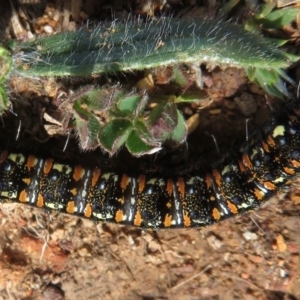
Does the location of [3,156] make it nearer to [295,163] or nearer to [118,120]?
[118,120]

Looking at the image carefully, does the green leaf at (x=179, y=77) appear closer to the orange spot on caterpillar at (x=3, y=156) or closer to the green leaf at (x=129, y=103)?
the green leaf at (x=129, y=103)

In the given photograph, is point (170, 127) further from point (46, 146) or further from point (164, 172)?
point (46, 146)

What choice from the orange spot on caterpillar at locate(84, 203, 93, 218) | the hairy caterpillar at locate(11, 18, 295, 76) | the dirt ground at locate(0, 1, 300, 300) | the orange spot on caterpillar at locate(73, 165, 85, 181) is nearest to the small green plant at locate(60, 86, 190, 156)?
the hairy caterpillar at locate(11, 18, 295, 76)

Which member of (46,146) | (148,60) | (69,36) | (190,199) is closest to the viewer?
(148,60)

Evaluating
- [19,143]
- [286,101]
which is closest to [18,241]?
[19,143]

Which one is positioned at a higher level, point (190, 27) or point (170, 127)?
point (190, 27)
